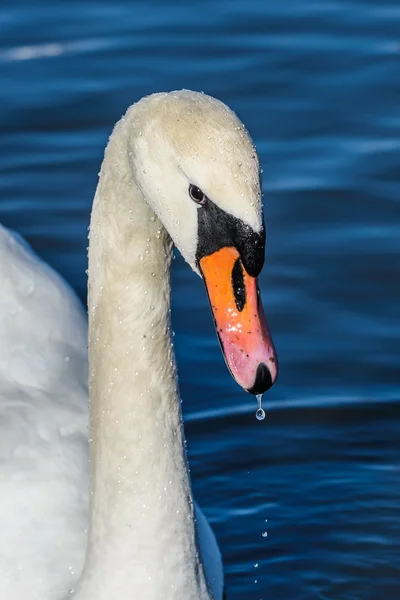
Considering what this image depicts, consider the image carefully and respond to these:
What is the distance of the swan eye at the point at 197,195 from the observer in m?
3.42

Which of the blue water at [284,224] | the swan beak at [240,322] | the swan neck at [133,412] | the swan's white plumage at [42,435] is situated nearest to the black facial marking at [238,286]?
the swan beak at [240,322]

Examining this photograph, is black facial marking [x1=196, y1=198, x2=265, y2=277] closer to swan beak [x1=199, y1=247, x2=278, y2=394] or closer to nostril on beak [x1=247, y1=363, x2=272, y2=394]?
swan beak [x1=199, y1=247, x2=278, y2=394]

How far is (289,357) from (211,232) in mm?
3174

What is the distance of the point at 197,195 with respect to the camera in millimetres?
3428

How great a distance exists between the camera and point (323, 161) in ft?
27.0

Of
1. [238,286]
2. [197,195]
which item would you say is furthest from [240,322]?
[197,195]

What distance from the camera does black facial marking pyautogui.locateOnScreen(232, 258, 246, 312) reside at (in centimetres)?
353

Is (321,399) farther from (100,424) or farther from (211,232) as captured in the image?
(211,232)

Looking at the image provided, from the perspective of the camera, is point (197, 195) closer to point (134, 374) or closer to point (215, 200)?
point (215, 200)

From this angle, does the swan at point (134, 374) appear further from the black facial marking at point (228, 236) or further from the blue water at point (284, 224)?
the blue water at point (284, 224)

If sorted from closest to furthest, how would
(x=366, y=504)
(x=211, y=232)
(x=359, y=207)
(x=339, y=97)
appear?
(x=211, y=232) → (x=366, y=504) → (x=359, y=207) → (x=339, y=97)

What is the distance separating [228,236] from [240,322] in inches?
9.6

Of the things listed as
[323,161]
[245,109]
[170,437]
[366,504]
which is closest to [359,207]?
[323,161]

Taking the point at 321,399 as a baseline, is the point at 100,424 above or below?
above
